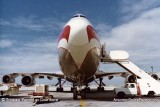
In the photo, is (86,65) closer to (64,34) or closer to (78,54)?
(78,54)

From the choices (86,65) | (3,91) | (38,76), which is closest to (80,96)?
(86,65)

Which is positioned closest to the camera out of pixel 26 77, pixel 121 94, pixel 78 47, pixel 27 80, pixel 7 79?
pixel 78 47

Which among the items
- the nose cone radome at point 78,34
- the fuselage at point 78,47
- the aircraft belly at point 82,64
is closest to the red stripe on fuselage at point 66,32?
the fuselage at point 78,47

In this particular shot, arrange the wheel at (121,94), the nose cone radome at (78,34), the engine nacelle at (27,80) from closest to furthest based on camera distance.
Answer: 1. the nose cone radome at (78,34)
2. the wheel at (121,94)
3. the engine nacelle at (27,80)

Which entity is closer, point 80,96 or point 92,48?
point 92,48

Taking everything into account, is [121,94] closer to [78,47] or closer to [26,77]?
[78,47]

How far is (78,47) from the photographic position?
18000mm

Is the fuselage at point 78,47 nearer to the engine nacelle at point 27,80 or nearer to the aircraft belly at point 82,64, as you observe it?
the aircraft belly at point 82,64

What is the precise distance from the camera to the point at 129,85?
23.0 m

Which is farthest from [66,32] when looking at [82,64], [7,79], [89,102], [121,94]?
[7,79]

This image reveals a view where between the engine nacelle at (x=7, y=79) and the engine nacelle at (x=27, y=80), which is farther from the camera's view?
the engine nacelle at (x=7, y=79)

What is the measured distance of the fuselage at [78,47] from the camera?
58.4 ft

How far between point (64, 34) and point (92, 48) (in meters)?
2.10

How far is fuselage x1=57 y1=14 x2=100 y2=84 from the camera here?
1781 cm
